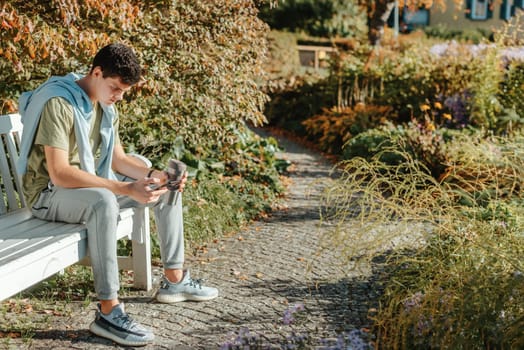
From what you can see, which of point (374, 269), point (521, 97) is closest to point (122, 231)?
point (374, 269)

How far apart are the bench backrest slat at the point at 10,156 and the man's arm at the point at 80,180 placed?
28.4 inches

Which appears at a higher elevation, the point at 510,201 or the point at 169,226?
the point at 169,226

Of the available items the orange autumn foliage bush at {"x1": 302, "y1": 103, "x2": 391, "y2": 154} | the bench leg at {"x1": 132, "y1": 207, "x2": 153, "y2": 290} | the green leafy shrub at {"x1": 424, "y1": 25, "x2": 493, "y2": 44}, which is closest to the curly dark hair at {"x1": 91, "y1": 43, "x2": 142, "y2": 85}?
the bench leg at {"x1": 132, "y1": 207, "x2": 153, "y2": 290}

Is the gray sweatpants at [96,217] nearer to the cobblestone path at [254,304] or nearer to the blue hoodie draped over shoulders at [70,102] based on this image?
the blue hoodie draped over shoulders at [70,102]

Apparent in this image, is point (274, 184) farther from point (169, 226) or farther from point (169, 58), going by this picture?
point (169, 226)

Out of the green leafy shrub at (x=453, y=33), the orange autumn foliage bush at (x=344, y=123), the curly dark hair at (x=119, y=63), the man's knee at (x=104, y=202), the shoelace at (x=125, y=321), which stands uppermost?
the curly dark hair at (x=119, y=63)

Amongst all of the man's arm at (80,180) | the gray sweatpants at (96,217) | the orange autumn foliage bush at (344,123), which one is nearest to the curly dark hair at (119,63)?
the man's arm at (80,180)

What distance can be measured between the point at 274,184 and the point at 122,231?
Answer: 340 cm

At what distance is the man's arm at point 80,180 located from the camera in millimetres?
3354

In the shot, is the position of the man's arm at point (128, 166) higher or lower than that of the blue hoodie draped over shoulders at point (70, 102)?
lower

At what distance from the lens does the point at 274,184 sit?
702cm

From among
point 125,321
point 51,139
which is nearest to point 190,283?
point 125,321

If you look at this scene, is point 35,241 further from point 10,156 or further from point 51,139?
point 10,156

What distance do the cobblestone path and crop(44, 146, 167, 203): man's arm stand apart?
735 millimetres
